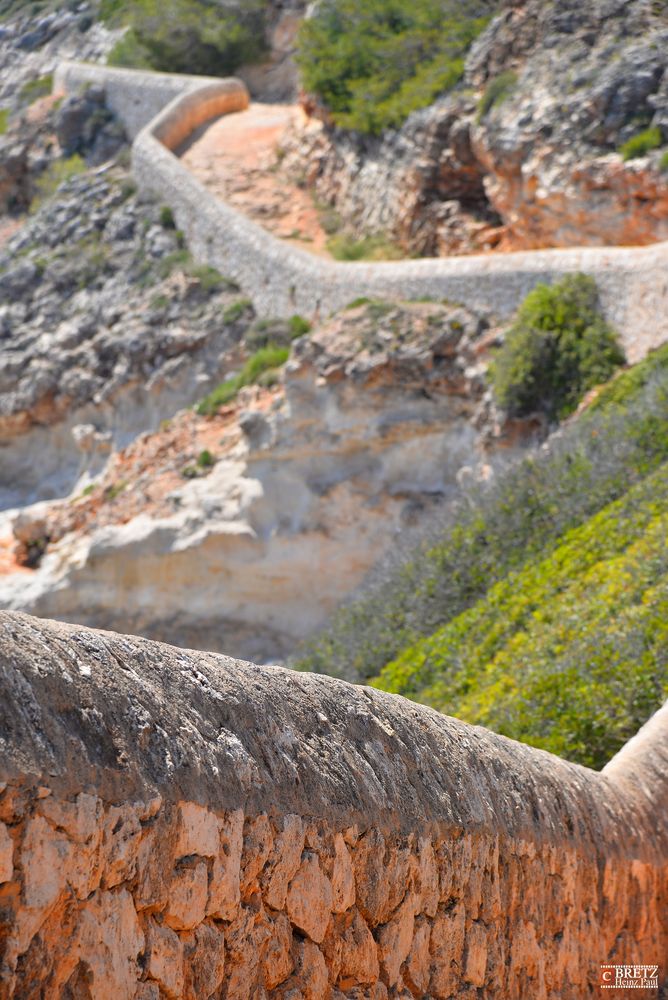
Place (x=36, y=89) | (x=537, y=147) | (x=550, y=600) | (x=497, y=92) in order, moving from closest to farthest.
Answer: (x=550, y=600)
(x=537, y=147)
(x=497, y=92)
(x=36, y=89)

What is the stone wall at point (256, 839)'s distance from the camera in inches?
96.7

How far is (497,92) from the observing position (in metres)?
19.8

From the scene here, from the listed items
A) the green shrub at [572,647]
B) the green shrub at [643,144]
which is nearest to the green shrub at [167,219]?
the green shrub at [643,144]

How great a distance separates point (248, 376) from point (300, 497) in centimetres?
292

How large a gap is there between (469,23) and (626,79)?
5.97 metres

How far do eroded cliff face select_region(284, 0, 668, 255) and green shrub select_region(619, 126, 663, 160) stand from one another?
13 centimetres

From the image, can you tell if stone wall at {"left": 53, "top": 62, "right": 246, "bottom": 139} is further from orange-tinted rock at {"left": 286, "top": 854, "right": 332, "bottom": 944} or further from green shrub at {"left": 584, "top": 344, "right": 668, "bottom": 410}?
orange-tinted rock at {"left": 286, "top": 854, "right": 332, "bottom": 944}

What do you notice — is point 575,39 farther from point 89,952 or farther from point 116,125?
point 89,952

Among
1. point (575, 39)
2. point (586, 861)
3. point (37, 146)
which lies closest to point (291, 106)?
point (37, 146)

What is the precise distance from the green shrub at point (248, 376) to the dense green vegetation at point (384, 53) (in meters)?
5.98

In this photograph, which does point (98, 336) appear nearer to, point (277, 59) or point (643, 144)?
point (643, 144)

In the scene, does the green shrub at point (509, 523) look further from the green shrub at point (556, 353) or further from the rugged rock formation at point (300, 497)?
the rugged rock formation at point (300, 497)

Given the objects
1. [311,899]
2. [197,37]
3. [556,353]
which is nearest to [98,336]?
[556,353]

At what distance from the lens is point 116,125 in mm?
29750
